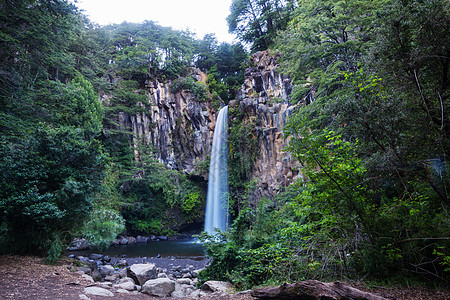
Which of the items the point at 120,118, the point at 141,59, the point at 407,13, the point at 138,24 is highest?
the point at 138,24

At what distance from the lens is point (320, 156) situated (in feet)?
11.8

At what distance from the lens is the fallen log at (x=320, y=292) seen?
8.07ft

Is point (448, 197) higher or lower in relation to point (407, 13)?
lower

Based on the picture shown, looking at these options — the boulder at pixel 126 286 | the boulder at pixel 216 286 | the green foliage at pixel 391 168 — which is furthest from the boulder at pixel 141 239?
the green foliage at pixel 391 168

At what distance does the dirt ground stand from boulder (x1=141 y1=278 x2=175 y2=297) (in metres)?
0.21

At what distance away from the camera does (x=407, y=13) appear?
3.13 meters

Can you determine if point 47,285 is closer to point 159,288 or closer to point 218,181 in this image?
point 159,288

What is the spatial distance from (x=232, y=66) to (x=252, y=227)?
24039 millimetres

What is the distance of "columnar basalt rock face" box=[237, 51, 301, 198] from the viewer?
16.9 meters

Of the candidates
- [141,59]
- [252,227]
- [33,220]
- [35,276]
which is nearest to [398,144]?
[252,227]

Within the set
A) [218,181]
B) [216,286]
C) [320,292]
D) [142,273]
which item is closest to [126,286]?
[142,273]

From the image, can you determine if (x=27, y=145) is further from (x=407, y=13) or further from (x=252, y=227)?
(x=407, y=13)

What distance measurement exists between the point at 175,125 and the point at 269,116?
1111cm

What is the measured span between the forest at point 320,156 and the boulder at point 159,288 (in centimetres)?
110
